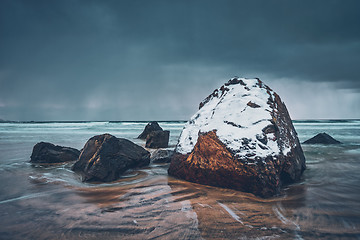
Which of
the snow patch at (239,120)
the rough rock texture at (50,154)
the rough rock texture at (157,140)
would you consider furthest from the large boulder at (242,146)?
the rough rock texture at (157,140)

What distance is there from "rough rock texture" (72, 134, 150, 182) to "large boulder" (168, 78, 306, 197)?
3.16ft

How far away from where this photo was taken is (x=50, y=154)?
4859 mm

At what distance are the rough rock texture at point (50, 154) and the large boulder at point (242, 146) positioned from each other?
114 inches

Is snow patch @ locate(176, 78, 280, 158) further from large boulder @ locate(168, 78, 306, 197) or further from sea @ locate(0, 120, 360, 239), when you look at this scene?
sea @ locate(0, 120, 360, 239)

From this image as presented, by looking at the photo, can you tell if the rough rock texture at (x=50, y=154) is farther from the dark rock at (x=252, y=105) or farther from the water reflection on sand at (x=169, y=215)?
the dark rock at (x=252, y=105)

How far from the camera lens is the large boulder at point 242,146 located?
2.71 m

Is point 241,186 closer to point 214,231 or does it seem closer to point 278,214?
point 278,214

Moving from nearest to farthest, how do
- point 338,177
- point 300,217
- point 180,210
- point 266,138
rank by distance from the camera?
point 300,217
point 180,210
point 266,138
point 338,177

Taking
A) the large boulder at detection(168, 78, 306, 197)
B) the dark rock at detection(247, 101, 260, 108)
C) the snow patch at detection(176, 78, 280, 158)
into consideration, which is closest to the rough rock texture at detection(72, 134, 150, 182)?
the large boulder at detection(168, 78, 306, 197)

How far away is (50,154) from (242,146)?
14.7ft

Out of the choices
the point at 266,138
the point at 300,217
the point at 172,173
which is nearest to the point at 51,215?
the point at 172,173

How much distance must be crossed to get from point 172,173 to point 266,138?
172cm

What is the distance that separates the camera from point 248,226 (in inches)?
74.2

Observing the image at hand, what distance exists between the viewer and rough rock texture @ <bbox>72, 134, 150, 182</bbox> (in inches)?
135
